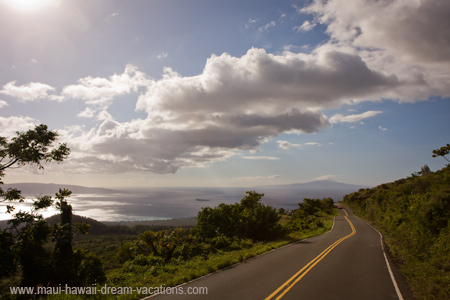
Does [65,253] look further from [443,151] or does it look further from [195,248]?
[443,151]

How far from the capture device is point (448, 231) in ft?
38.7

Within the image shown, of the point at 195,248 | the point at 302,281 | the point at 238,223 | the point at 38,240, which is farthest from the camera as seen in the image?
the point at 238,223

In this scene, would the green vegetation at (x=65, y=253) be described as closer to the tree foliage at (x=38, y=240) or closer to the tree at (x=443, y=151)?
the tree foliage at (x=38, y=240)

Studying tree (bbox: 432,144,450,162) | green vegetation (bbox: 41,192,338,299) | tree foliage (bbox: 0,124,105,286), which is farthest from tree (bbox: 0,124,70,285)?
tree (bbox: 432,144,450,162)

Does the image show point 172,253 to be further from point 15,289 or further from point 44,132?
point 44,132

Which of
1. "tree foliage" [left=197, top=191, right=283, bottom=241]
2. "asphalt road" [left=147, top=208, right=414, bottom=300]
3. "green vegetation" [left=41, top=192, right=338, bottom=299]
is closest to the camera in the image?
"asphalt road" [left=147, top=208, right=414, bottom=300]

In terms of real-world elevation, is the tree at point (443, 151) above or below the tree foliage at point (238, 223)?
above

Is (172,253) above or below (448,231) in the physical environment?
below

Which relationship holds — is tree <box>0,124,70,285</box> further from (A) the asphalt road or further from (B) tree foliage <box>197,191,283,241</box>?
(B) tree foliage <box>197,191,283,241</box>

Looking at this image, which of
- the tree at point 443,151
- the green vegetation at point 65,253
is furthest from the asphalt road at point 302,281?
the tree at point 443,151

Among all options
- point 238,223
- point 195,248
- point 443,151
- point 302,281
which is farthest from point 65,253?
point 443,151

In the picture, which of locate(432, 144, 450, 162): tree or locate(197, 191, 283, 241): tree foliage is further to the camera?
locate(197, 191, 283, 241): tree foliage

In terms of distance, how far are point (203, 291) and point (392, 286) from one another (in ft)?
23.1

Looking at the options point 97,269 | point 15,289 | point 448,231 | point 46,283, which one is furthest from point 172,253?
point 448,231
